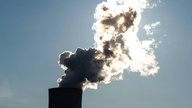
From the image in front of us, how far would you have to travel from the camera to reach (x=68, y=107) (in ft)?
125

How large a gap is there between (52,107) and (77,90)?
2.63 metres

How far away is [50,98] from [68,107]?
1.72 m

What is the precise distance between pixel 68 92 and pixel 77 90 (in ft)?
2.38

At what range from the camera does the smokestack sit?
37.9 meters

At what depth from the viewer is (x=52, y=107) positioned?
3888cm

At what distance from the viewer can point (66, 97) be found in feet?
124

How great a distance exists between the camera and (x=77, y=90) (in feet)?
125

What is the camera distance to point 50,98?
1528 inches

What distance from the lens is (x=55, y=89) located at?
38.3m

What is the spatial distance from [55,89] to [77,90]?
5.81 ft

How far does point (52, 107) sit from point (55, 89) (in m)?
1.61

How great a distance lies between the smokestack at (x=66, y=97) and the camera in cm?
3788

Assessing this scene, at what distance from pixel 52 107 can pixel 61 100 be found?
131 cm

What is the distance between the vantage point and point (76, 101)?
38.2 m
